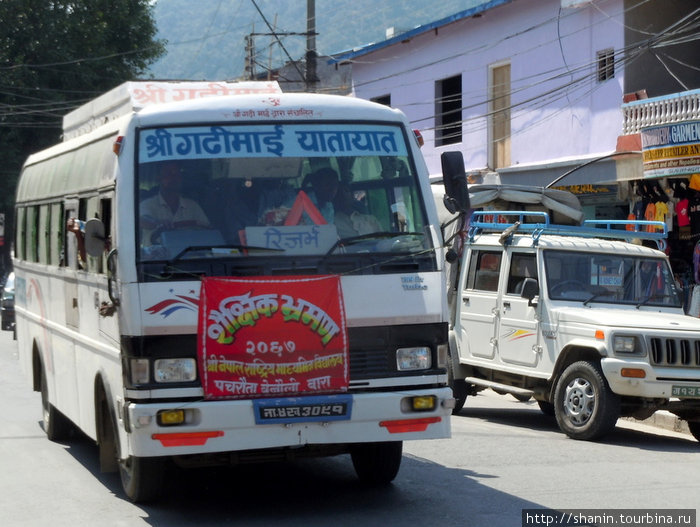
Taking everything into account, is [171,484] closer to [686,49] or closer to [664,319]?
[664,319]

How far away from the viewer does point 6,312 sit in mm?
30344

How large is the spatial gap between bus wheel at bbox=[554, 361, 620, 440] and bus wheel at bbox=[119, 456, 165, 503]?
4.83 m

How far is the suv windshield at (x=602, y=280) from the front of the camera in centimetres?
1209

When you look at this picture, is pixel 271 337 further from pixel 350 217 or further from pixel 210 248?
pixel 350 217

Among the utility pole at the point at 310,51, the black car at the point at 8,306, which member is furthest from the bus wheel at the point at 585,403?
the black car at the point at 8,306

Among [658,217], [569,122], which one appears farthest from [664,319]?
[569,122]

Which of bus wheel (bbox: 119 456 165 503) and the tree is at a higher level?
the tree

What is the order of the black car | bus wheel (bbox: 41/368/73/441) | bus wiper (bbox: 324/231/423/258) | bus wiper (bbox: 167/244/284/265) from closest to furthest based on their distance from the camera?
bus wiper (bbox: 167/244/284/265) < bus wiper (bbox: 324/231/423/258) < bus wheel (bbox: 41/368/73/441) < the black car

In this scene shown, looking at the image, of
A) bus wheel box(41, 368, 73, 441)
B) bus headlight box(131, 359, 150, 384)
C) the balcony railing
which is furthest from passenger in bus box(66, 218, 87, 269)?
the balcony railing

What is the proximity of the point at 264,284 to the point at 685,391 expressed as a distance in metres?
5.39

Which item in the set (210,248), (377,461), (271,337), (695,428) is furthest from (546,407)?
(210,248)

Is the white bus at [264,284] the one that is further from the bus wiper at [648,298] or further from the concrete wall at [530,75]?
the concrete wall at [530,75]

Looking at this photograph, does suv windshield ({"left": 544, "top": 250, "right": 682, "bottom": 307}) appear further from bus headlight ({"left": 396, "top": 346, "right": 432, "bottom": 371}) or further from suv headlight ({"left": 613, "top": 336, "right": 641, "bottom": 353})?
bus headlight ({"left": 396, "top": 346, "right": 432, "bottom": 371})

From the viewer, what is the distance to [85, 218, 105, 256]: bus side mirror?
7637 mm
